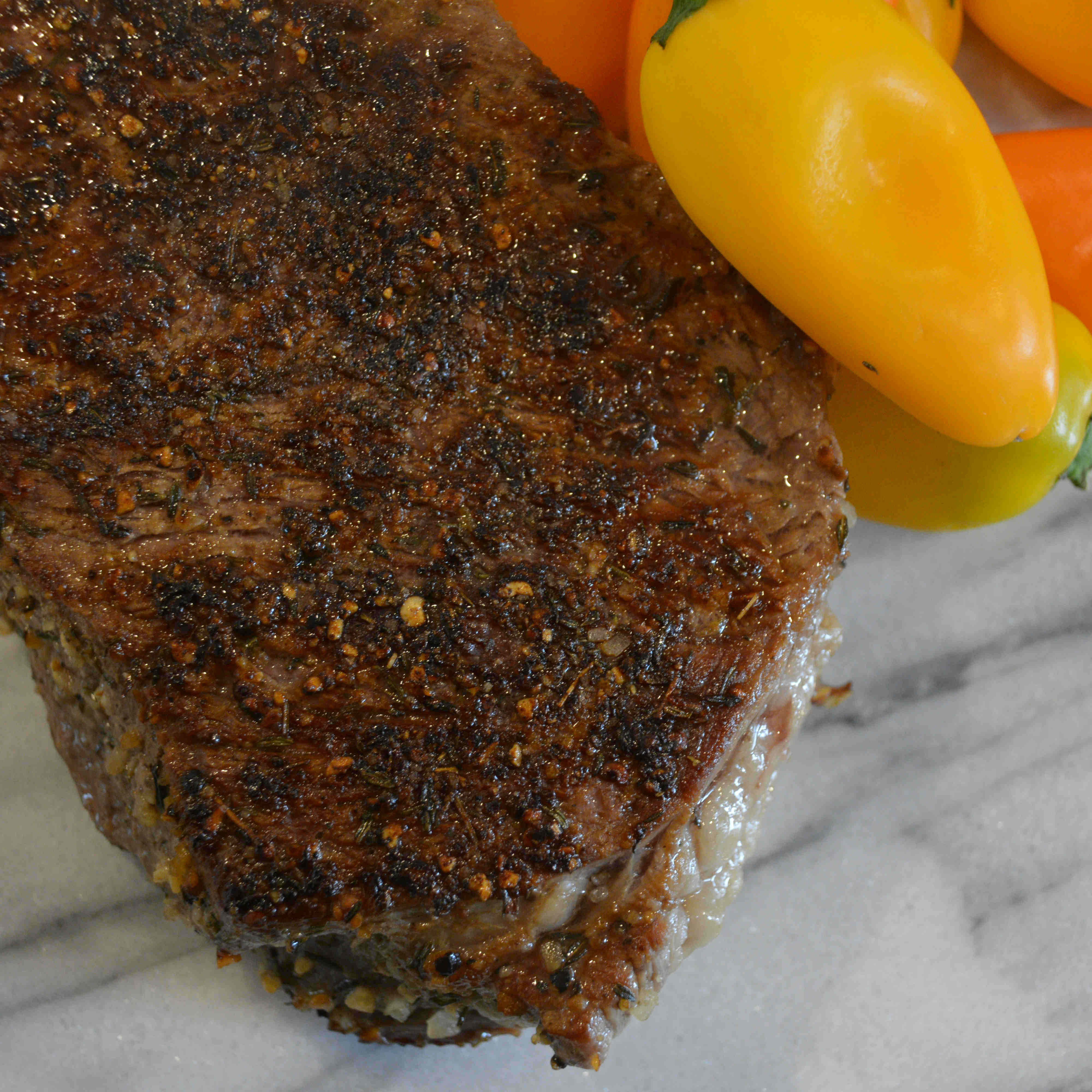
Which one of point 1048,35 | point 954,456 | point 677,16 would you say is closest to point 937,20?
point 1048,35

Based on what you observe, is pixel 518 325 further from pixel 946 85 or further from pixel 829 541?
pixel 946 85

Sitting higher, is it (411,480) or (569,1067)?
(411,480)

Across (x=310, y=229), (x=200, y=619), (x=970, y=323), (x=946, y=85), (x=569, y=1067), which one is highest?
(x=946, y=85)

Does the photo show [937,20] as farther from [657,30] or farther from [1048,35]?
[657,30]

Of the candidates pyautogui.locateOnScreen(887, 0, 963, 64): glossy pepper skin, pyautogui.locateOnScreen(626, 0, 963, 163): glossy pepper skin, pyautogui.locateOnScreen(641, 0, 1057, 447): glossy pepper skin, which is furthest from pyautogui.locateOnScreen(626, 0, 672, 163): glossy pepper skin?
pyautogui.locateOnScreen(887, 0, 963, 64): glossy pepper skin

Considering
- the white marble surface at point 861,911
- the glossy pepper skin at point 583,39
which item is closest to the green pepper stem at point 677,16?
the glossy pepper skin at point 583,39

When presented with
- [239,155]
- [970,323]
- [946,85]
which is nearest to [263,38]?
[239,155]

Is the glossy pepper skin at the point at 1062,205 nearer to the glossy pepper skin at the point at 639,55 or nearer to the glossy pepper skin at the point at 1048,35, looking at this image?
the glossy pepper skin at the point at 1048,35
